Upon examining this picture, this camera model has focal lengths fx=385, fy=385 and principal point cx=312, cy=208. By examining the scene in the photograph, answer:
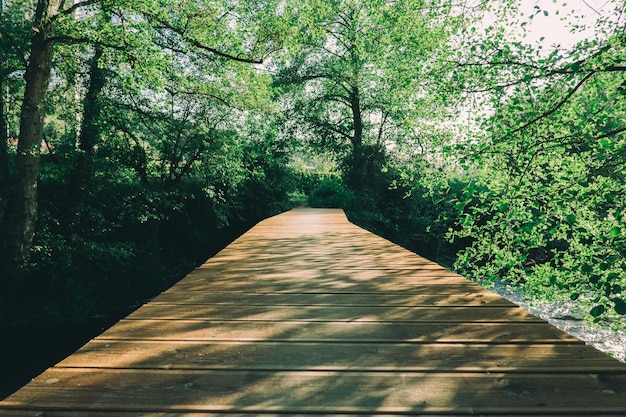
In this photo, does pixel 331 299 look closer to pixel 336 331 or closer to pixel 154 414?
pixel 336 331

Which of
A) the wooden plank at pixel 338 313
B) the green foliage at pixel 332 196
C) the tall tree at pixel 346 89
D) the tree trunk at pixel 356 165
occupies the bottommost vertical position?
the wooden plank at pixel 338 313

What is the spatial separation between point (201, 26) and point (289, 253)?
246 inches

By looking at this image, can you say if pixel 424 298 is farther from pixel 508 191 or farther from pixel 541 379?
pixel 508 191

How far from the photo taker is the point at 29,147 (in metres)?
7.73

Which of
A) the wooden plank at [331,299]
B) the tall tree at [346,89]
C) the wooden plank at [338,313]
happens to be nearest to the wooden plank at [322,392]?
the wooden plank at [338,313]

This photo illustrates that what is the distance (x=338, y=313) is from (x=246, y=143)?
1207 centimetres

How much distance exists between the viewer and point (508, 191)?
411 centimetres

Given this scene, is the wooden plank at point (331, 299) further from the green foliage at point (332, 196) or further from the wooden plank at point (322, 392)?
the green foliage at point (332, 196)

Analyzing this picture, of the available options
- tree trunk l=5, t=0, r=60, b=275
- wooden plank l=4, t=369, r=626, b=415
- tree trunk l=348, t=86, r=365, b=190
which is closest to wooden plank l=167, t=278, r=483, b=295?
wooden plank l=4, t=369, r=626, b=415

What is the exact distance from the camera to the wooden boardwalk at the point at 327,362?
1.20 meters

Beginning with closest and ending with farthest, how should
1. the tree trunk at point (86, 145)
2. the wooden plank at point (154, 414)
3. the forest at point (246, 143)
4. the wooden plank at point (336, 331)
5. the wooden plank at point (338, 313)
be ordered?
the wooden plank at point (154, 414) → the wooden plank at point (336, 331) → the wooden plank at point (338, 313) → the forest at point (246, 143) → the tree trunk at point (86, 145)

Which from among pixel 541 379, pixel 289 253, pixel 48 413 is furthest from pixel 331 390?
pixel 289 253

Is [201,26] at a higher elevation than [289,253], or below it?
higher

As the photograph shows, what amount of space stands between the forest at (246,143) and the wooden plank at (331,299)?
75cm
